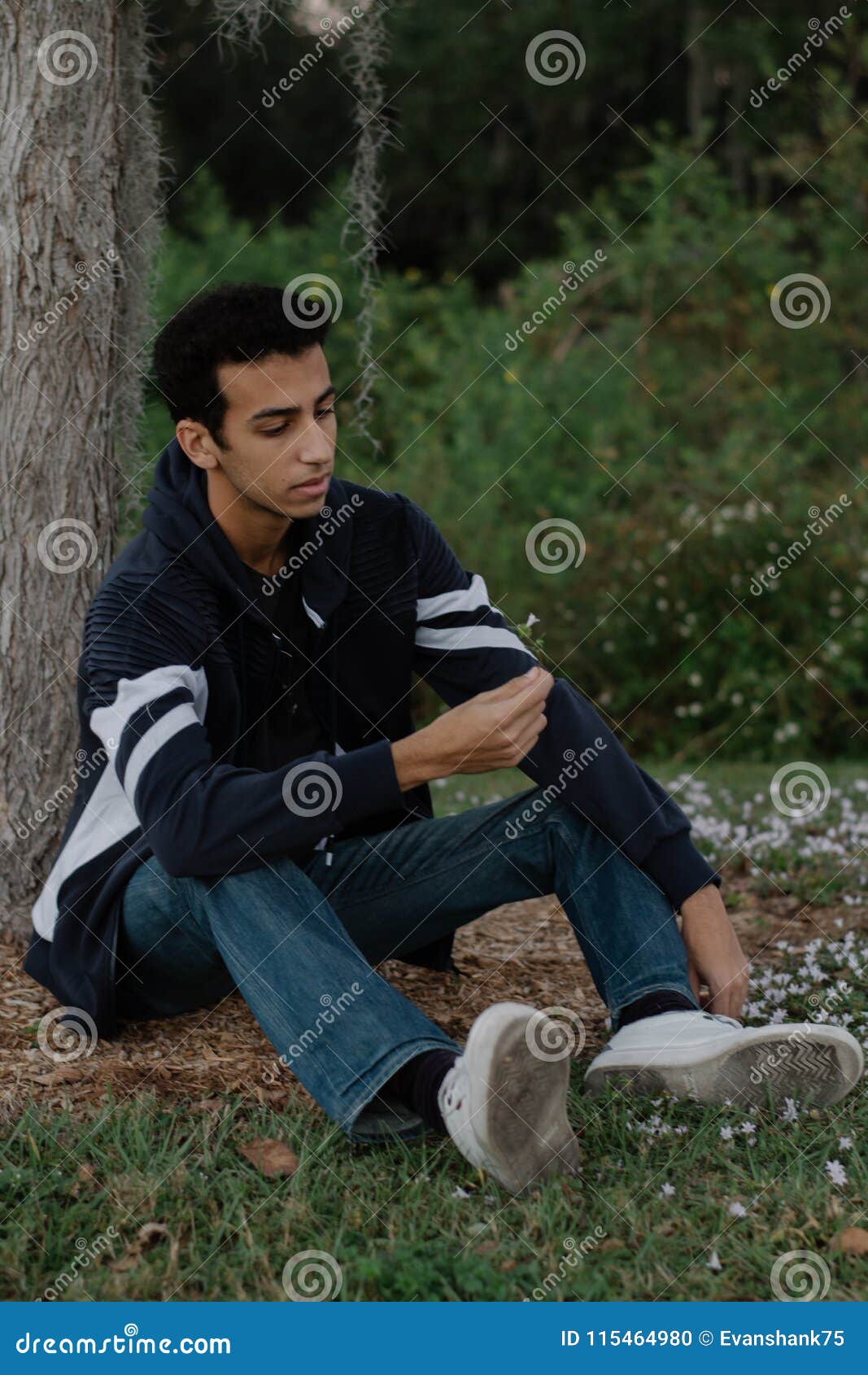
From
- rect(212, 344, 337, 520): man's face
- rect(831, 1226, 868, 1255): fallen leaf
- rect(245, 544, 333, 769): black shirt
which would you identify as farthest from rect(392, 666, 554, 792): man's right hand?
rect(831, 1226, 868, 1255): fallen leaf

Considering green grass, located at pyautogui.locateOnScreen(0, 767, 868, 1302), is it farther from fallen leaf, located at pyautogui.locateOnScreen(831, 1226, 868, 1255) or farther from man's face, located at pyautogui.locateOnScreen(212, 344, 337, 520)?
man's face, located at pyautogui.locateOnScreen(212, 344, 337, 520)

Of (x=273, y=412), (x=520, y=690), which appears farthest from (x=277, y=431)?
(x=520, y=690)

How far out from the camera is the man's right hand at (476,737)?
246cm

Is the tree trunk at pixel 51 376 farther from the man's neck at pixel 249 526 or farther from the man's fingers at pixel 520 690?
the man's fingers at pixel 520 690

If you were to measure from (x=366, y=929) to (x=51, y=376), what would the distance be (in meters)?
1.54

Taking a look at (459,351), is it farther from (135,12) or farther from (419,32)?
(419,32)

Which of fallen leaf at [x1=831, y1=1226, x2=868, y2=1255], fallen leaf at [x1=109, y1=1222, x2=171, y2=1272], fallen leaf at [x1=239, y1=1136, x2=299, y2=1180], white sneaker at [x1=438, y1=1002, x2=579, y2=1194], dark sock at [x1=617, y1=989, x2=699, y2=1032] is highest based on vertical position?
fallen leaf at [x1=831, y1=1226, x2=868, y2=1255]

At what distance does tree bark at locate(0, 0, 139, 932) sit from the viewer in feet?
10.6

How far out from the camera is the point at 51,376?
10.8 ft

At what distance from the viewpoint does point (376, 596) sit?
303 centimetres

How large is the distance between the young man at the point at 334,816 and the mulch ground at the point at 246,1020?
3.9 inches

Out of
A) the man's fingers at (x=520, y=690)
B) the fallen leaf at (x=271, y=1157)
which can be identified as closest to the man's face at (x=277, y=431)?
the man's fingers at (x=520, y=690)

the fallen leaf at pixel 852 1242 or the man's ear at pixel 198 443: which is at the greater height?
the man's ear at pixel 198 443

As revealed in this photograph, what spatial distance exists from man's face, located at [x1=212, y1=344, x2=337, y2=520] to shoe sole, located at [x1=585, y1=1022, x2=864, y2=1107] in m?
1.31
